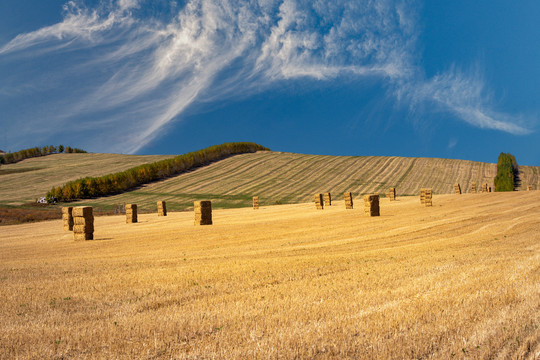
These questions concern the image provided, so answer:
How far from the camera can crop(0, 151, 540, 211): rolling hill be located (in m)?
67.5

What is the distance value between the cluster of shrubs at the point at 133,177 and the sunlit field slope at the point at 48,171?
5201 millimetres

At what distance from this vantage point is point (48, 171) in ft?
319

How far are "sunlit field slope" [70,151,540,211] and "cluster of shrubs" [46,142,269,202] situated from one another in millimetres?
3728

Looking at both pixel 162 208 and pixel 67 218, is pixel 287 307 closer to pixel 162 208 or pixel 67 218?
pixel 67 218

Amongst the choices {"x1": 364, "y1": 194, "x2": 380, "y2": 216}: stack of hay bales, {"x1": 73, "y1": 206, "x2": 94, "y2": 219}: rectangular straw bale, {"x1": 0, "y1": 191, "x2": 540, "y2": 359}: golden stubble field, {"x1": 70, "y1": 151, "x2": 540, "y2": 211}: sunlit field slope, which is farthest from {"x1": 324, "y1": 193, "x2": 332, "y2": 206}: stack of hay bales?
{"x1": 0, "y1": 191, "x2": 540, "y2": 359}: golden stubble field

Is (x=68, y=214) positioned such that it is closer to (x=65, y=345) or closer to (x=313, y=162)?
(x=65, y=345)

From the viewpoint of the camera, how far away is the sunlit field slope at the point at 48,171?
254 feet

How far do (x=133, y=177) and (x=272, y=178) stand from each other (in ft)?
96.2

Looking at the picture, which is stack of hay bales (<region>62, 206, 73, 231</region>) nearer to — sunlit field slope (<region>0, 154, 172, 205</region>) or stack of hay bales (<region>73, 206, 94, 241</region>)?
stack of hay bales (<region>73, 206, 94, 241</region>)

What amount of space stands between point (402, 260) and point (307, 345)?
6.76 meters

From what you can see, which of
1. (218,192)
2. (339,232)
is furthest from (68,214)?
(218,192)

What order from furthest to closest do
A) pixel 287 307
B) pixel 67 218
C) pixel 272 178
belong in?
1. pixel 272 178
2. pixel 67 218
3. pixel 287 307

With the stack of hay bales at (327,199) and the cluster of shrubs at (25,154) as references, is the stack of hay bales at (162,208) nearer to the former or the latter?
the stack of hay bales at (327,199)

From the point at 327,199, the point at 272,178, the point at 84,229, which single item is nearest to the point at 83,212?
the point at 84,229
